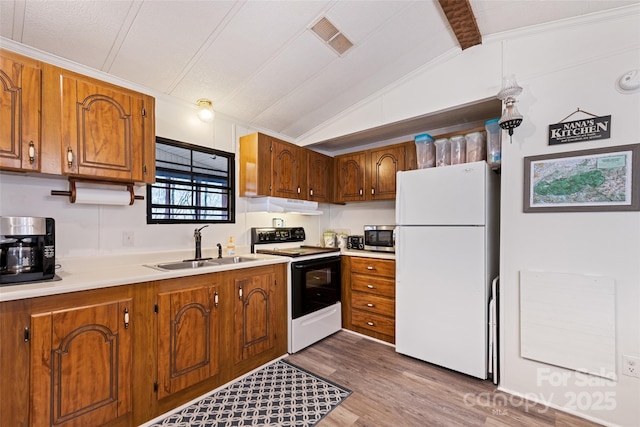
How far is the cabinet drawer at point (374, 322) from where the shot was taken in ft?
9.55

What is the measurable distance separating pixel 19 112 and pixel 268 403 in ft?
7.76

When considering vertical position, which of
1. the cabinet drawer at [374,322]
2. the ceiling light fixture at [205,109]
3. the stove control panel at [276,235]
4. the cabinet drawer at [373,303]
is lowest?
the cabinet drawer at [374,322]

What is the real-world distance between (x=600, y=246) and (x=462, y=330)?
1.13 metres

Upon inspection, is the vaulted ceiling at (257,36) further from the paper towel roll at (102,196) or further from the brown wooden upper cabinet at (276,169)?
the paper towel roll at (102,196)

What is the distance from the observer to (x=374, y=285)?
303 centimetres

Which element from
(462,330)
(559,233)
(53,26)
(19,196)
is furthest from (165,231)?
(559,233)

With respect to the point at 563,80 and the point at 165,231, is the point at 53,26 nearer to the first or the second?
the point at 165,231

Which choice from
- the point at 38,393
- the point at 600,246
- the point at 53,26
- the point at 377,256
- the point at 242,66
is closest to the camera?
the point at 38,393

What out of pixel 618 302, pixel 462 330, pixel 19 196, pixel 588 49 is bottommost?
pixel 462 330

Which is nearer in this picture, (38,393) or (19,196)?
(38,393)

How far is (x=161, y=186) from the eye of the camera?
247 centimetres

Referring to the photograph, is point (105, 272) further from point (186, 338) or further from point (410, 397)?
point (410, 397)

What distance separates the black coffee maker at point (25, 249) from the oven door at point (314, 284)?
1757 millimetres
